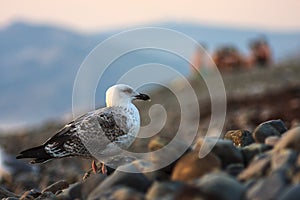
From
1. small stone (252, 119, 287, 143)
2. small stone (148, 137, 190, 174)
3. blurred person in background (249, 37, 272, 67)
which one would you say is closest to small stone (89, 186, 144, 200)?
small stone (148, 137, 190, 174)

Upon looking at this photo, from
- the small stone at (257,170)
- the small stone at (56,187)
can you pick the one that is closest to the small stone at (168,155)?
the small stone at (257,170)

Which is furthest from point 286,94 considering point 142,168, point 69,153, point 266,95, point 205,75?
point 142,168

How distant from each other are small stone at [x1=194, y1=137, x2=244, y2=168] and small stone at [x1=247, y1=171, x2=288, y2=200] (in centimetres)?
113

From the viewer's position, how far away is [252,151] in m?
7.48

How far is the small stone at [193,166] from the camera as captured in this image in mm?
6637

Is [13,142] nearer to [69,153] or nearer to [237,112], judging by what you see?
[237,112]

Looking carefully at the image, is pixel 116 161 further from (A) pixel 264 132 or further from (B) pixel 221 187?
(B) pixel 221 187

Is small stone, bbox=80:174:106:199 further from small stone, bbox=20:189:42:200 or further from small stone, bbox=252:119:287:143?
small stone, bbox=252:119:287:143

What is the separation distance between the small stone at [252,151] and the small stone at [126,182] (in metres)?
1.11

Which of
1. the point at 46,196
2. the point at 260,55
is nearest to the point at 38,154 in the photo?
the point at 46,196

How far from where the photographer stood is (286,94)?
28.8 m

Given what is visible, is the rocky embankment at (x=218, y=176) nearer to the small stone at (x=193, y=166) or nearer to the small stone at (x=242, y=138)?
the small stone at (x=193, y=166)

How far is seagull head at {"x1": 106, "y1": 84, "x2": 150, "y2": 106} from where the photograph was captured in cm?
912

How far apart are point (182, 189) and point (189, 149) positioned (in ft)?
5.33
